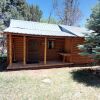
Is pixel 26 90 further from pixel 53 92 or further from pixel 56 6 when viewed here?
pixel 56 6

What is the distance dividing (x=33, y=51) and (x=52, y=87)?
21.9 ft

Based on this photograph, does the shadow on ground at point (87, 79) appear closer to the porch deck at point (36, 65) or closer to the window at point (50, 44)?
the porch deck at point (36, 65)

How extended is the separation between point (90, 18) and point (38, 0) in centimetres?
2323

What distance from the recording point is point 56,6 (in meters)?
28.3

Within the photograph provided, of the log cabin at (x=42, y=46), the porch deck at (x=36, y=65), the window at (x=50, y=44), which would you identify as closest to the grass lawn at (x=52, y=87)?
the porch deck at (x=36, y=65)

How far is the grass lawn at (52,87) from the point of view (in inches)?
261

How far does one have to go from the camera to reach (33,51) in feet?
46.2

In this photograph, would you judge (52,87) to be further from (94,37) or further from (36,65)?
(36,65)

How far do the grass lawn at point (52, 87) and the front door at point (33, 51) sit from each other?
4701 millimetres

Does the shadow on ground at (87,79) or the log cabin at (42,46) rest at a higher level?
the log cabin at (42,46)

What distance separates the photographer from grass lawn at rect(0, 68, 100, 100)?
6.63 meters

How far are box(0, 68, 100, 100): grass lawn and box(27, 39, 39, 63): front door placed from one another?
4.70 meters

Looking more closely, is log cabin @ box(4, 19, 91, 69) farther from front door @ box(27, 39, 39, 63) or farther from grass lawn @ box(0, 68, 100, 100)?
grass lawn @ box(0, 68, 100, 100)

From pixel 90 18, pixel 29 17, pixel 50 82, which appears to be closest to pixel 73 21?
pixel 29 17
